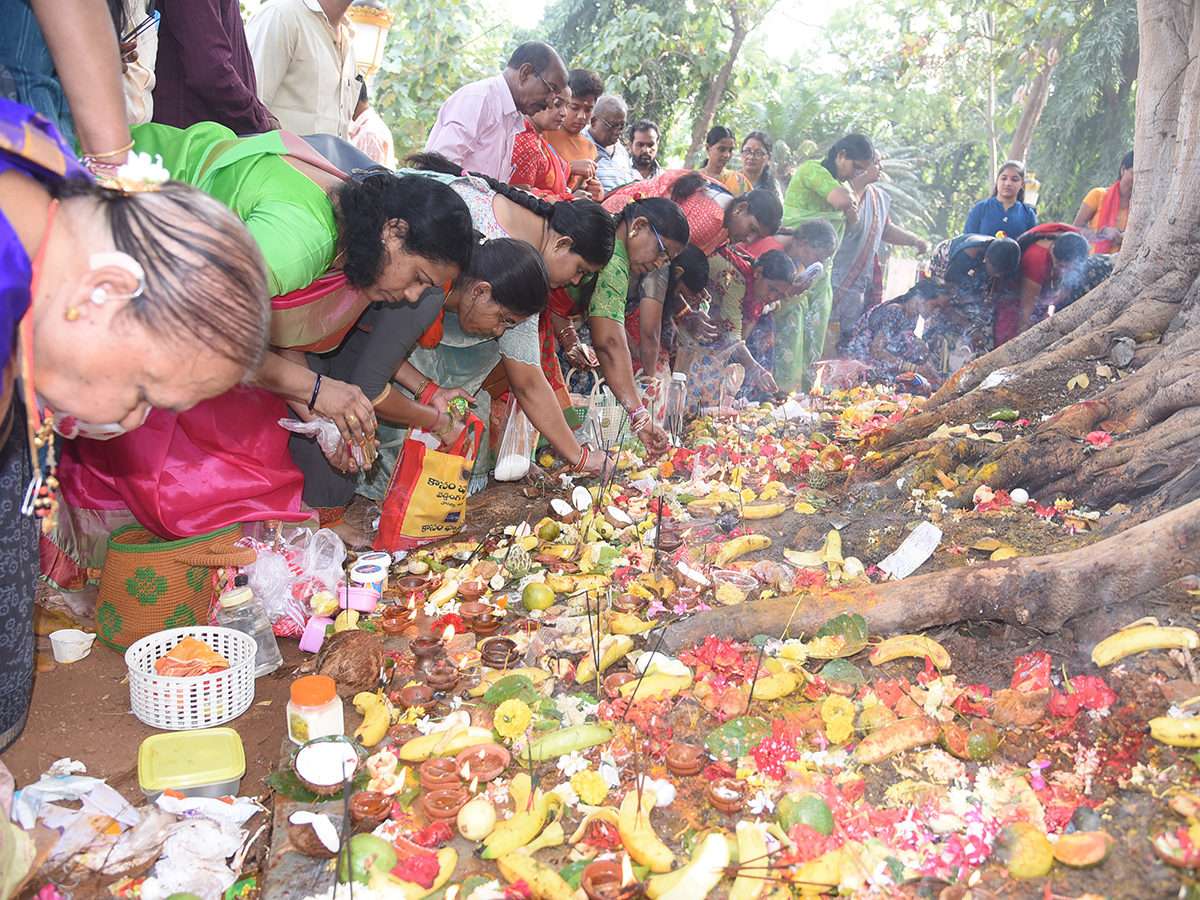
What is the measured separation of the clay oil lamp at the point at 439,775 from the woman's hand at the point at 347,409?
145 centimetres

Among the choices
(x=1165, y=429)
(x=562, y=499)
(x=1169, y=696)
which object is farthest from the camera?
(x=562, y=499)

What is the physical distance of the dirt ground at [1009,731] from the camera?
1726 mm

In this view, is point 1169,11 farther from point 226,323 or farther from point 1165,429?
point 226,323

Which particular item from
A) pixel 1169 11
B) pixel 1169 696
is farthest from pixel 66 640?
pixel 1169 11

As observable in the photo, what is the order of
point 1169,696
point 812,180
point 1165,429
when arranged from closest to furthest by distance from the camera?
point 1169,696
point 1165,429
point 812,180

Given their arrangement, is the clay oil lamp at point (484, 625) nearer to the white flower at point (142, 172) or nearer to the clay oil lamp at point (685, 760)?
the clay oil lamp at point (685, 760)

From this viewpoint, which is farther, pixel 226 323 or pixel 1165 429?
pixel 1165 429

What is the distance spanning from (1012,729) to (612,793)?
1.14 meters

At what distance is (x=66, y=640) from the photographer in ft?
8.84

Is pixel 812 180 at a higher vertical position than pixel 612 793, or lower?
higher

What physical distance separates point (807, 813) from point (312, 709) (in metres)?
1.39

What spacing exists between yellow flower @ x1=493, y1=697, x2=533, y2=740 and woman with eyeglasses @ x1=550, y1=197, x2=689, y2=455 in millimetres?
2539

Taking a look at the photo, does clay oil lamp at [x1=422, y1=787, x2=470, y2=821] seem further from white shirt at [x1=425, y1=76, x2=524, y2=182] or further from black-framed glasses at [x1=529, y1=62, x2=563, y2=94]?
black-framed glasses at [x1=529, y1=62, x2=563, y2=94]

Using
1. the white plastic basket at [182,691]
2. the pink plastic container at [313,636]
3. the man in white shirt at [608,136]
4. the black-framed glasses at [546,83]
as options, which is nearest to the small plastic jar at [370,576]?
the pink plastic container at [313,636]
